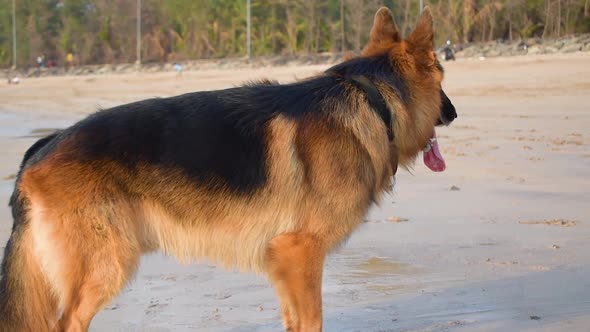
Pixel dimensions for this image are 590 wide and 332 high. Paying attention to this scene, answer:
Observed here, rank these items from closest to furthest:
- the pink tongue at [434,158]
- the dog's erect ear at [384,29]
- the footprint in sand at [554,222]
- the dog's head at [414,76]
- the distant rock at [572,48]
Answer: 1. the dog's head at [414,76]
2. the dog's erect ear at [384,29]
3. the pink tongue at [434,158]
4. the footprint in sand at [554,222]
5. the distant rock at [572,48]

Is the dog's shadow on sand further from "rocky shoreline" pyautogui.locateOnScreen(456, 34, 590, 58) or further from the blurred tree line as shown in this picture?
the blurred tree line

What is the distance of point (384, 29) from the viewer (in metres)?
5.09

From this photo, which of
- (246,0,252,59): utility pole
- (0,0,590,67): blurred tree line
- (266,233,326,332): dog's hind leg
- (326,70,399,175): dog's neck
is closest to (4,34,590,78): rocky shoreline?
(246,0,252,59): utility pole

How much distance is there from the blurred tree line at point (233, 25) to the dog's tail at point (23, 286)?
30.1 metres

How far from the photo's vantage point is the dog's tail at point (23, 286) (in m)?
4.43

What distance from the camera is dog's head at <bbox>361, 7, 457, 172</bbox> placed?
4.94 meters

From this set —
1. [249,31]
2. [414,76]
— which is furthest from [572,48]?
[414,76]

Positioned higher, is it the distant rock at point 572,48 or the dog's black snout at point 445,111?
the dog's black snout at point 445,111

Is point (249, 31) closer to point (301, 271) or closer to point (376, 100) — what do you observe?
point (376, 100)

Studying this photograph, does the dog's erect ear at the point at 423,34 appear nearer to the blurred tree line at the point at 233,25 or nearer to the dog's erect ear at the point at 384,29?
the dog's erect ear at the point at 384,29

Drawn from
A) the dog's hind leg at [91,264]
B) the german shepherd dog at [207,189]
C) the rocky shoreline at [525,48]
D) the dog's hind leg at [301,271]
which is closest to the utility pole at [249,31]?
the rocky shoreline at [525,48]

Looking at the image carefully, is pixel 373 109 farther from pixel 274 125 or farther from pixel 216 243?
pixel 216 243

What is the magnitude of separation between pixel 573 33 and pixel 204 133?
29340mm

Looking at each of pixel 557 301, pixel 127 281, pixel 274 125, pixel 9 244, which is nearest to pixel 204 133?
pixel 274 125
